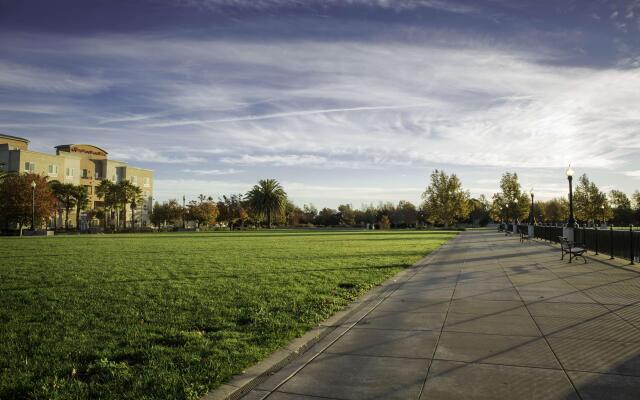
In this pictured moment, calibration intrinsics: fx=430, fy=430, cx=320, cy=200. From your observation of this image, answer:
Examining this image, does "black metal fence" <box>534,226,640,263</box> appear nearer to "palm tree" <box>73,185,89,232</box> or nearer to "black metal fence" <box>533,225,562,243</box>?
"black metal fence" <box>533,225,562,243</box>

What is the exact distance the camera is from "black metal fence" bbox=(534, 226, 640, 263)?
15391mm

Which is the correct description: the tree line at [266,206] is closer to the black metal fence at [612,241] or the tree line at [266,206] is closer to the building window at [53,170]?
the building window at [53,170]

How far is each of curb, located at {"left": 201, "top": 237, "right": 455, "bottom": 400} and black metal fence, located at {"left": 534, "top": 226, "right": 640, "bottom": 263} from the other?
36.5 ft

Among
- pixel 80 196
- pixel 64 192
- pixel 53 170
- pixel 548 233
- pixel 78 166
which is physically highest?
pixel 78 166

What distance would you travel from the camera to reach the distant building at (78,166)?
3027 inches

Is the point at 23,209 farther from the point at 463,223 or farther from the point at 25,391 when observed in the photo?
the point at 463,223

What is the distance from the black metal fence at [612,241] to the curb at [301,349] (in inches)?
438

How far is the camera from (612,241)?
691 inches

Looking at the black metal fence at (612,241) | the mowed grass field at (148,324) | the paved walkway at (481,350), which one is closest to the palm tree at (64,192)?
the mowed grass field at (148,324)

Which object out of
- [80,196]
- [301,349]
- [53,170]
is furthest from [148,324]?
[53,170]

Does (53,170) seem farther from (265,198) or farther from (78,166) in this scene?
(265,198)

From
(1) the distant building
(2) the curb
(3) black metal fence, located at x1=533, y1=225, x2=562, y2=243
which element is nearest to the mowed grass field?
(2) the curb

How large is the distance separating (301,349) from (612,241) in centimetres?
1685

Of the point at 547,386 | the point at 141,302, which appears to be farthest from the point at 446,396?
the point at 141,302
